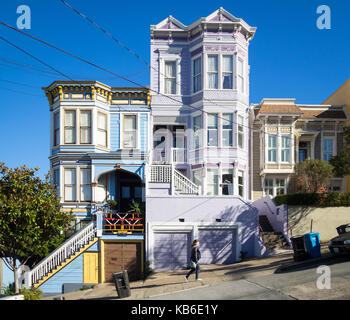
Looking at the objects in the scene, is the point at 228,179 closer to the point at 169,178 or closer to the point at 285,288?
the point at 169,178

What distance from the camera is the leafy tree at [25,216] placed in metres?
18.0

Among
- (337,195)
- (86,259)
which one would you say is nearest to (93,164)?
(86,259)

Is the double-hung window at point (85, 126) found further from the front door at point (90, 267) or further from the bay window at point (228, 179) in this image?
the bay window at point (228, 179)

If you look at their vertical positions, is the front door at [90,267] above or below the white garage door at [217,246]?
below

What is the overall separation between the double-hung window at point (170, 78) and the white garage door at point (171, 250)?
361 inches

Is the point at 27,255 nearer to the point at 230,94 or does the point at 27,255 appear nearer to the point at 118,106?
the point at 118,106

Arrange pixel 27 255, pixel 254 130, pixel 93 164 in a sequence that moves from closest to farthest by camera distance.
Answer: pixel 27 255 → pixel 93 164 → pixel 254 130

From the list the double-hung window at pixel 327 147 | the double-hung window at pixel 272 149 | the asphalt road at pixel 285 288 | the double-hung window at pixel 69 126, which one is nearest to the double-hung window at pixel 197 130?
the double-hung window at pixel 272 149

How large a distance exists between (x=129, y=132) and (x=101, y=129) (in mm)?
1710

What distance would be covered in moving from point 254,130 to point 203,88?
607cm

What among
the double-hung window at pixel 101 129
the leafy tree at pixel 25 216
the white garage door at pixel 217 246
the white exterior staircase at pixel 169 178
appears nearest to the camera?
the leafy tree at pixel 25 216

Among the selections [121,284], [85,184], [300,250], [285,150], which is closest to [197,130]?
[285,150]

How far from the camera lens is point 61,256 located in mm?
19531

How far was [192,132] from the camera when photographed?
2405 centimetres
